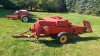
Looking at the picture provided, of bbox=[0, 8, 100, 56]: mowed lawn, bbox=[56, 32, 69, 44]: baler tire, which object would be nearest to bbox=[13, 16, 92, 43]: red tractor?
bbox=[56, 32, 69, 44]: baler tire

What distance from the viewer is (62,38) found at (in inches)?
358

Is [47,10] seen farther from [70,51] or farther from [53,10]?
[70,51]

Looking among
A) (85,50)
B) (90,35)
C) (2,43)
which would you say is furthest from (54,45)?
(90,35)

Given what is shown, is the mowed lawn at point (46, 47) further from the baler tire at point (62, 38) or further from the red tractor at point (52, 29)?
the red tractor at point (52, 29)

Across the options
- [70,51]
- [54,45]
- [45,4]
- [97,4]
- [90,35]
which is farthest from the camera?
[45,4]

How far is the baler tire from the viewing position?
8.96 meters

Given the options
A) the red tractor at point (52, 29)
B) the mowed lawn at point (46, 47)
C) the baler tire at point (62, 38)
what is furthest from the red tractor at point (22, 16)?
the baler tire at point (62, 38)

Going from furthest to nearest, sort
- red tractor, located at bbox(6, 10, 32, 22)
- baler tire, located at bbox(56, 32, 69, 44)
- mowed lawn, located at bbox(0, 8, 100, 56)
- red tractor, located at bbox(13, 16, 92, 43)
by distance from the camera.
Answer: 1. red tractor, located at bbox(6, 10, 32, 22)
2. baler tire, located at bbox(56, 32, 69, 44)
3. red tractor, located at bbox(13, 16, 92, 43)
4. mowed lawn, located at bbox(0, 8, 100, 56)

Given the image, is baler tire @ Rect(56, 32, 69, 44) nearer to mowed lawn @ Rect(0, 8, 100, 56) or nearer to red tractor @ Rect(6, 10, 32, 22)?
mowed lawn @ Rect(0, 8, 100, 56)

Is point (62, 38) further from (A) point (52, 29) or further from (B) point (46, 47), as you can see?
(B) point (46, 47)

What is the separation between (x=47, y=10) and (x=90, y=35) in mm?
15398

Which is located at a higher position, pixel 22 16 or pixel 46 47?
pixel 22 16

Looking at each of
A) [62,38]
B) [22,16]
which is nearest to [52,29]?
[62,38]

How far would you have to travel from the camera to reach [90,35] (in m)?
11.3
